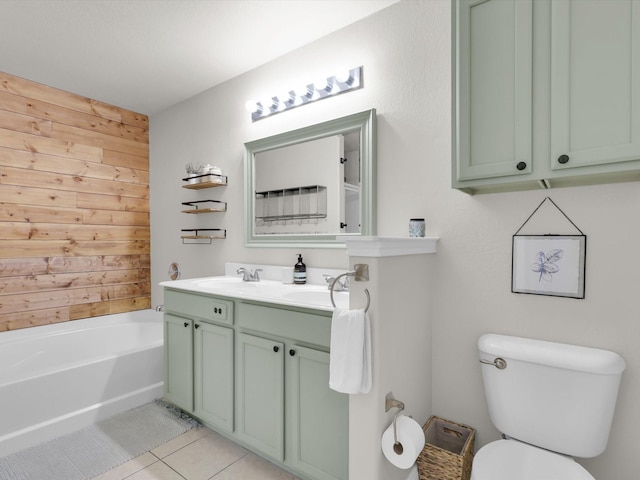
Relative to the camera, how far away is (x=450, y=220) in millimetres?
1698

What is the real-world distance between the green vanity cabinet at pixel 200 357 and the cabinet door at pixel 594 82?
1.68 m

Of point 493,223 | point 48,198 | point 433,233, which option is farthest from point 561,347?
point 48,198

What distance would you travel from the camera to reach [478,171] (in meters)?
1.35

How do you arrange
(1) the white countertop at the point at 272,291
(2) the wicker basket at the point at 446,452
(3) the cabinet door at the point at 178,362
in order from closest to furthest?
(2) the wicker basket at the point at 446,452, (1) the white countertop at the point at 272,291, (3) the cabinet door at the point at 178,362

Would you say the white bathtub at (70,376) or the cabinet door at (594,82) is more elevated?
the cabinet door at (594,82)

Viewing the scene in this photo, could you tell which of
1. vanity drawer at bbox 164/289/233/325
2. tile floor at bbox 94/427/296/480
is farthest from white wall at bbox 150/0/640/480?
tile floor at bbox 94/427/296/480

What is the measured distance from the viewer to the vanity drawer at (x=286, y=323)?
152 cm

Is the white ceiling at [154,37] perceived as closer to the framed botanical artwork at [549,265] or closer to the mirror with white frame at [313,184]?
the mirror with white frame at [313,184]

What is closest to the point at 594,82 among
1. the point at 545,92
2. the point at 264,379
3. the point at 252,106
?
the point at 545,92

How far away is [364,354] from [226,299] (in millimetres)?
945

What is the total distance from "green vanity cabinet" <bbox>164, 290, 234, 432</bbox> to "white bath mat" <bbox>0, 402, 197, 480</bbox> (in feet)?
0.53

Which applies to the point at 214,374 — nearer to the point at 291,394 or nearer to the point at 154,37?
the point at 291,394

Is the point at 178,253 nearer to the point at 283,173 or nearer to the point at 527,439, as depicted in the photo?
the point at 283,173

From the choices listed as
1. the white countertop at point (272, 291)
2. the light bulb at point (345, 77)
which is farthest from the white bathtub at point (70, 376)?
the light bulb at point (345, 77)
